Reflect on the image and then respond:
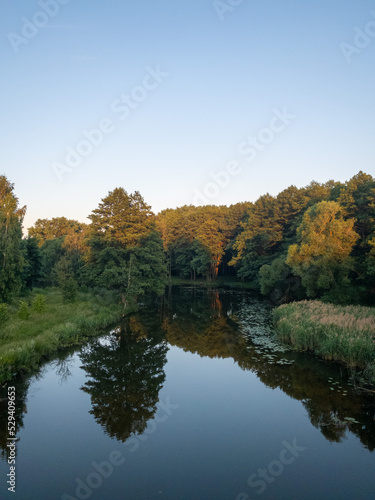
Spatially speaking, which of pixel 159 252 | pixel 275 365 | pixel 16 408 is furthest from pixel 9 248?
pixel 275 365

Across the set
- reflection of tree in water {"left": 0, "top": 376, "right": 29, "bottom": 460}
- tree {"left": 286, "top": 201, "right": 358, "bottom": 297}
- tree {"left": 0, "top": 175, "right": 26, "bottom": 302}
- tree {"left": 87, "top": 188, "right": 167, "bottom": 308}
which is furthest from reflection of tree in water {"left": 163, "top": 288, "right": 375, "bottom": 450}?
tree {"left": 0, "top": 175, "right": 26, "bottom": 302}

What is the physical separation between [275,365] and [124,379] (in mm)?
8618

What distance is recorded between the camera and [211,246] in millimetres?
69125

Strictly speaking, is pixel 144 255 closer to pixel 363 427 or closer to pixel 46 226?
pixel 363 427

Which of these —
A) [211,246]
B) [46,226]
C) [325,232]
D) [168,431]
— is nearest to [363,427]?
[168,431]

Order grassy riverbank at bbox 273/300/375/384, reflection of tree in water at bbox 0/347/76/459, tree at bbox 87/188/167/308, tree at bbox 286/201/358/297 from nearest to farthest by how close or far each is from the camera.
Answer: reflection of tree in water at bbox 0/347/76/459 → grassy riverbank at bbox 273/300/375/384 → tree at bbox 286/201/358/297 → tree at bbox 87/188/167/308

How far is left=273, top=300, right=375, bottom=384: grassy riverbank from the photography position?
16.5 m

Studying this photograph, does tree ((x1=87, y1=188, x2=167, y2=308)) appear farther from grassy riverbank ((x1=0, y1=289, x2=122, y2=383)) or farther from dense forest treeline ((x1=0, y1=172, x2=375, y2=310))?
grassy riverbank ((x1=0, y1=289, x2=122, y2=383))

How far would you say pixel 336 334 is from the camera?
59.3ft

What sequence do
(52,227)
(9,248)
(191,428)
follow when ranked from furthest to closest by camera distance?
1. (52,227)
2. (9,248)
3. (191,428)

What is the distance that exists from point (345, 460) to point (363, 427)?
2.14m

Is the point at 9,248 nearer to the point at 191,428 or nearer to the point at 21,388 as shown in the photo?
the point at 21,388

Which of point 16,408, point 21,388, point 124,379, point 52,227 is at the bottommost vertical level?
point 124,379

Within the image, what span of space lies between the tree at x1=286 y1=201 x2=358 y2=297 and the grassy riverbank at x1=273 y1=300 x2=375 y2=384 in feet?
17.0
